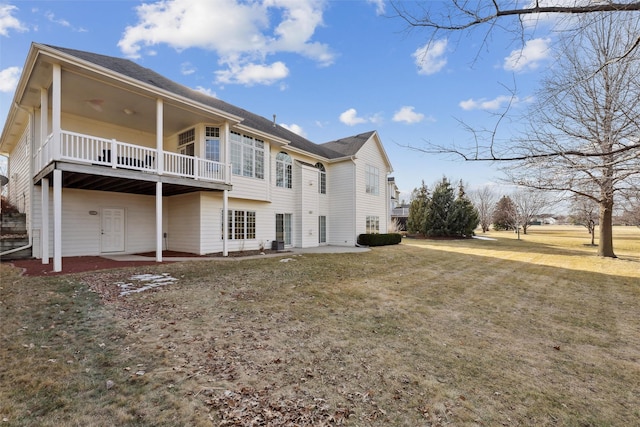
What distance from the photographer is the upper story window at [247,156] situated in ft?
44.3

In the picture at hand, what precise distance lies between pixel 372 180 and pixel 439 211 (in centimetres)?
1140

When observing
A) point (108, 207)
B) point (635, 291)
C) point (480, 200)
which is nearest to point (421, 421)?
point (635, 291)

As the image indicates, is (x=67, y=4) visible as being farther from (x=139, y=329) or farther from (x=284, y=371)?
(x=284, y=371)

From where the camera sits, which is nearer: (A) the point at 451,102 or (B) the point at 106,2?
(A) the point at 451,102

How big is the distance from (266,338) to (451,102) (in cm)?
530

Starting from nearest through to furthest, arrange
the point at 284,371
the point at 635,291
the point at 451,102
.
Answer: the point at 284,371 → the point at 451,102 → the point at 635,291

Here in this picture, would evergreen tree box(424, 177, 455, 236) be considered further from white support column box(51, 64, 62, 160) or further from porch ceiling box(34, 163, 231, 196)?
white support column box(51, 64, 62, 160)

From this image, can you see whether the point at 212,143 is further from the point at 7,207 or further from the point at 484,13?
the point at 484,13

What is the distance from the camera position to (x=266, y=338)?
449 centimetres

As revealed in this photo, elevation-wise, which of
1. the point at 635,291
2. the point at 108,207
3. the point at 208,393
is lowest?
the point at 635,291

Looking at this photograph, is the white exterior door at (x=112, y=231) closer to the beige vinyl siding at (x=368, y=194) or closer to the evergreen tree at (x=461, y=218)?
the beige vinyl siding at (x=368, y=194)

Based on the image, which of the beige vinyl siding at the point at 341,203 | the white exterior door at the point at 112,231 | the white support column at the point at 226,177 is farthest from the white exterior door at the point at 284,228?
the white exterior door at the point at 112,231

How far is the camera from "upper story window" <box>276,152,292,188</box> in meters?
16.2

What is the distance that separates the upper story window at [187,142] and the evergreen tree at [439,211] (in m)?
23.0
